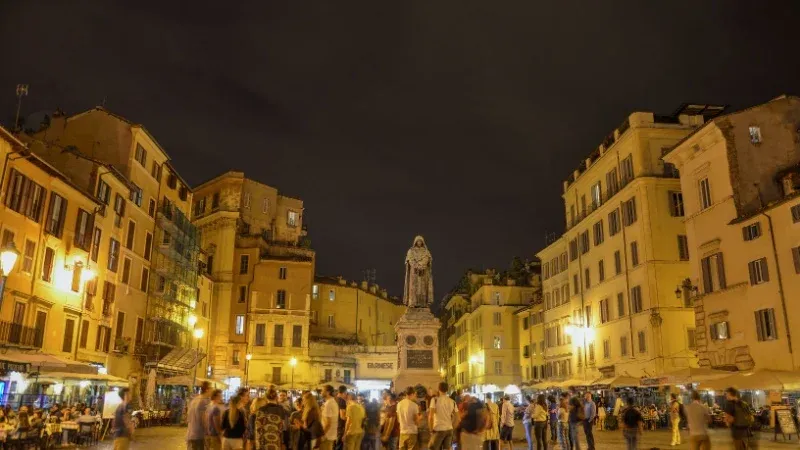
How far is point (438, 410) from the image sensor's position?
44.3 feet

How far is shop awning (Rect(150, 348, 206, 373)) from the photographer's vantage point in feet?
150

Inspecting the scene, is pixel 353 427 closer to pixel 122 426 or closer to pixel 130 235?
pixel 122 426

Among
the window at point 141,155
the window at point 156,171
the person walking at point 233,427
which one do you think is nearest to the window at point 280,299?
the window at point 156,171

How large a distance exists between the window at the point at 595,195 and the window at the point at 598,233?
140cm

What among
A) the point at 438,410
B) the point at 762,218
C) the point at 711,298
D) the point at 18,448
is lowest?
the point at 18,448

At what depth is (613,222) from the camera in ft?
153

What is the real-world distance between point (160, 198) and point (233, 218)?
1420 cm

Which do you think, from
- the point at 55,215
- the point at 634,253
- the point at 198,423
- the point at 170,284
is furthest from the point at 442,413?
the point at 170,284

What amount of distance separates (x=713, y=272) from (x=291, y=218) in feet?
161

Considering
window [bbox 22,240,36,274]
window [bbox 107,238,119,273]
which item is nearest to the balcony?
window [bbox 22,240,36,274]

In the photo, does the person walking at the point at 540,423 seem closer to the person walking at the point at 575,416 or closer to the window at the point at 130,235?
the person walking at the point at 575,416

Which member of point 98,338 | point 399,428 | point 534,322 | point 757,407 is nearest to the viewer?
point 399,428

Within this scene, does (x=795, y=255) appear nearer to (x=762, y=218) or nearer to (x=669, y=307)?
(x=762, y=218)

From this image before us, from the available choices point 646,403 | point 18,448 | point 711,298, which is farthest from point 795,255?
point 18,448
